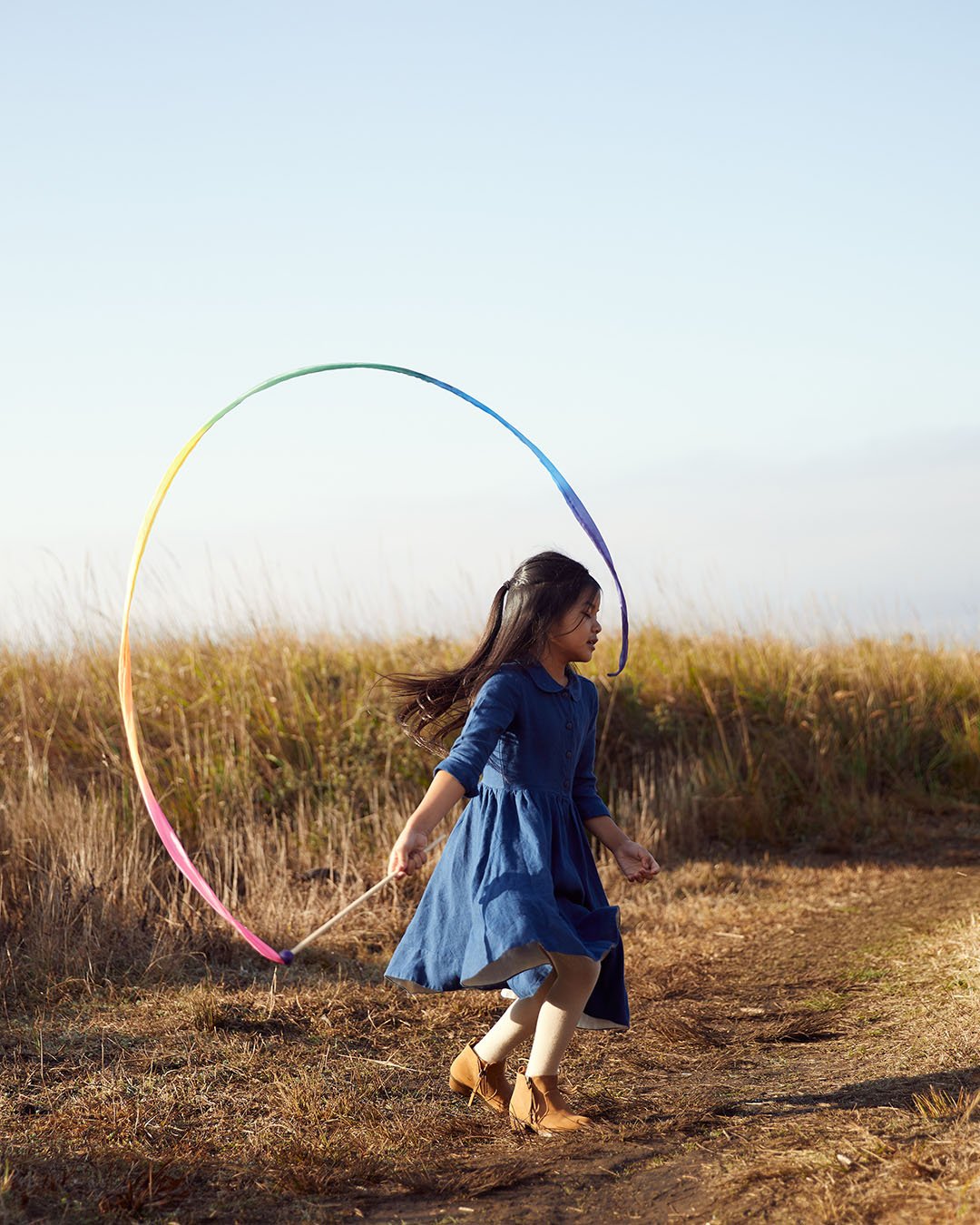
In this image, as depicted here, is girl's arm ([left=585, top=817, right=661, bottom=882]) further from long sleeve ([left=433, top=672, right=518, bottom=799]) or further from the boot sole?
the boot sole

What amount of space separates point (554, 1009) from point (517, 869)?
0.41 metres

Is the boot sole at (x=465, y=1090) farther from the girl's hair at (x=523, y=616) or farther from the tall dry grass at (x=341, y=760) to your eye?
the tall dry grass at (x=341, y=760)

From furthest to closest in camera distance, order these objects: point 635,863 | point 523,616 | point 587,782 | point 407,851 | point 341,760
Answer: point 341,760, point 587,782, point 523,616, point 635,863, point 407,851

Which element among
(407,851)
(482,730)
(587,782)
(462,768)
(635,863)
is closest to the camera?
(407,851)

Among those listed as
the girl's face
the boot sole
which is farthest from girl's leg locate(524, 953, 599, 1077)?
the girl's face

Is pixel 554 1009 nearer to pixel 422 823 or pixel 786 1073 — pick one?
pixel 422 823

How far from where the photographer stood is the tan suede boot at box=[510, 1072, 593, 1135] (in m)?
3.39

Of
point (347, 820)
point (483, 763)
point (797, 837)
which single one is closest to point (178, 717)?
point (347, 820)

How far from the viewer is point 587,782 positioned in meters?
3.67

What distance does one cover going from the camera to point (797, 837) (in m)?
8.30

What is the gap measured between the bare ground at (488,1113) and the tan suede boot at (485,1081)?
77 millimetres

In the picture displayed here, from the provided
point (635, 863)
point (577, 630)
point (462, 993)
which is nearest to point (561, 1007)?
point (635, 863)

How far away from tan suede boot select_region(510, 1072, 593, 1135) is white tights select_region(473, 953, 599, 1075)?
1.3 inches

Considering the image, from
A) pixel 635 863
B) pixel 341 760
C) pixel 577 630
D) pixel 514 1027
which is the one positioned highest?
pixel 577 630
